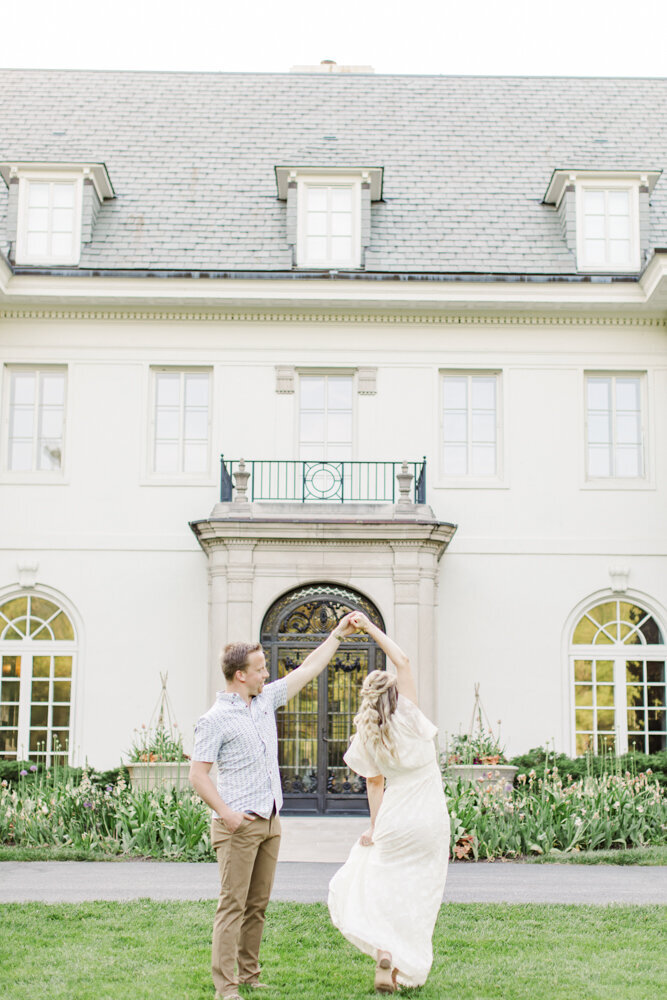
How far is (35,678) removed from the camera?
15711 millimetres

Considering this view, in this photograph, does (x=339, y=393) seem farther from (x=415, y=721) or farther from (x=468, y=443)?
(x=415, y=721)

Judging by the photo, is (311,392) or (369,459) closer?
(369,459)

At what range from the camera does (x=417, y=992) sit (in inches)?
238

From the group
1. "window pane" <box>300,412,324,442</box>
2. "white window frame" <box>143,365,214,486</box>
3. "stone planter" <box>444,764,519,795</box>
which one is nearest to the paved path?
"stone planter" <box>444,764,519,795</box>

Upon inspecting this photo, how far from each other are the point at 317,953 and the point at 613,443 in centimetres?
1094

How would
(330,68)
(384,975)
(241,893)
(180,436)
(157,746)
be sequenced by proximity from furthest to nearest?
(330,68) < (180,436) < (157,746) < (384,975) < (241,893)

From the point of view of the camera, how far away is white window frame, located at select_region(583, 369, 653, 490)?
1609 cm

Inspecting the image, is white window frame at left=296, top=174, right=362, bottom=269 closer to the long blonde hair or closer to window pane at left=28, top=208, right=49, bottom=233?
window pane at left=28, top=208, right=49, bottom=233

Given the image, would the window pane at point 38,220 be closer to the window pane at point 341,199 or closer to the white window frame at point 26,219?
the white window frame at point 26,219

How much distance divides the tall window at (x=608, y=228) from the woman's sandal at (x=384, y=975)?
12760 mm

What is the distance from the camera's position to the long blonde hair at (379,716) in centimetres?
610

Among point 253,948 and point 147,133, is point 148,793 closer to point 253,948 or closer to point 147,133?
point 253,948

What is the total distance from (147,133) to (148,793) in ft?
39.2

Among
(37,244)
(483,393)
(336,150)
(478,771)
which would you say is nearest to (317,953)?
(478,771)
